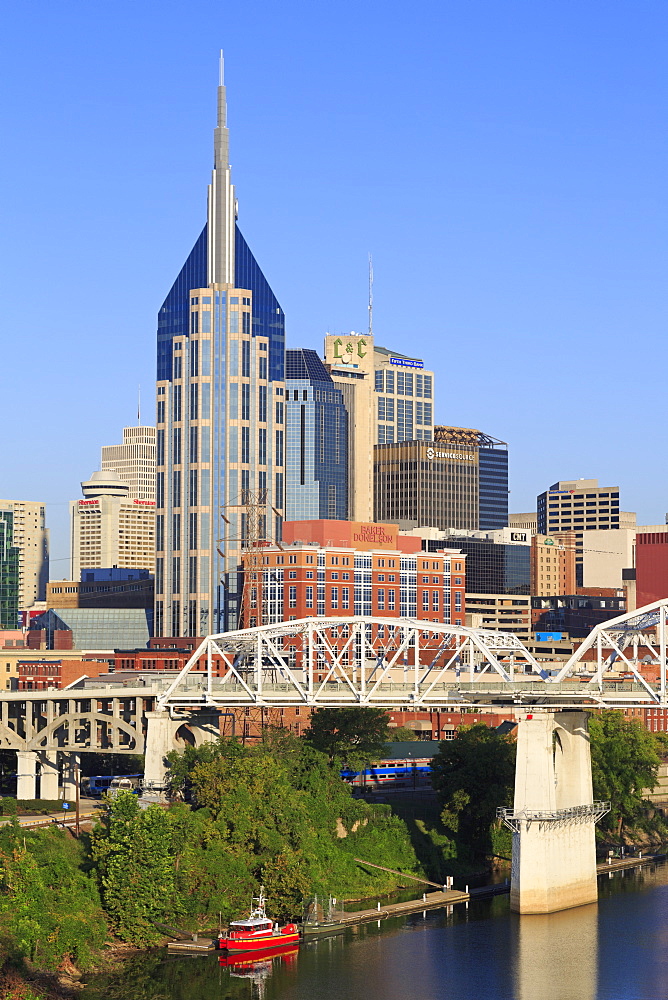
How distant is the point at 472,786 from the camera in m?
152

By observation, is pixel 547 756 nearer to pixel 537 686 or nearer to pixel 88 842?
pixel 537 686

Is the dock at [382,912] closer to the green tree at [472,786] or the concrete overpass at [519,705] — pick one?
the concrete overpass at [519,705]

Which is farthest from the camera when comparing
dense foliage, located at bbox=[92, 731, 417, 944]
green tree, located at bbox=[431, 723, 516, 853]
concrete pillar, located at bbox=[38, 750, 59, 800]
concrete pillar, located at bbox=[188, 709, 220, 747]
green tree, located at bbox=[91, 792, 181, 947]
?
concrete pillar, located at bbox=[38, 750, 59, 800]

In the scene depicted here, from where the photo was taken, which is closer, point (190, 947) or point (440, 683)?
point (190, 947)

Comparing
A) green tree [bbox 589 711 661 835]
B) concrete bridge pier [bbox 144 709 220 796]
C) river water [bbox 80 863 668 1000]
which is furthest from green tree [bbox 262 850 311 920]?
green tree [bbox 589 711 661 835]

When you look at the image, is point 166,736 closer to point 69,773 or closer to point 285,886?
point 69,773

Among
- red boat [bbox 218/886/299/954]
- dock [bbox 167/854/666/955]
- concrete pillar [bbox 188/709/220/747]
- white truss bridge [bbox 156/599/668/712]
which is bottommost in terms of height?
dock [bbox 167/854/666/955]

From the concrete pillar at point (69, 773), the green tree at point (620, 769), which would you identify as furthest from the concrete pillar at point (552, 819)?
the concrete pillar at point (69, 773)

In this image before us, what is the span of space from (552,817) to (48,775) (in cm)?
6214

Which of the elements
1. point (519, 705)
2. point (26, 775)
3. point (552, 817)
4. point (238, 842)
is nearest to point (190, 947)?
point (238, 842)

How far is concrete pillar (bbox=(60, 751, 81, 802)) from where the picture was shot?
17325cm

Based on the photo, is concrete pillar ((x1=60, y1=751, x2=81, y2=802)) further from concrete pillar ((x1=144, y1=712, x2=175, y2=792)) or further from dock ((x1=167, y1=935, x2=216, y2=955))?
dock ((x1=167, y1=935, x2=216, y2=955))

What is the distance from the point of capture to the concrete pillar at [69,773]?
173 m

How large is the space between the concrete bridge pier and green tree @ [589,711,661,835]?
1505 inches
